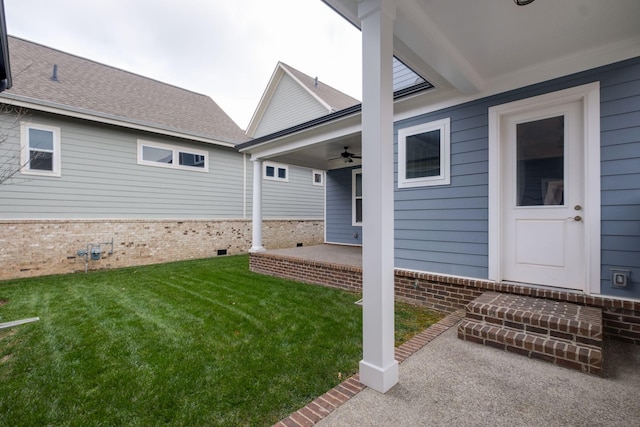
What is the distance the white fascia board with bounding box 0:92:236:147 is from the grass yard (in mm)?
3879

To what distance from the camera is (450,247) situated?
3740mm

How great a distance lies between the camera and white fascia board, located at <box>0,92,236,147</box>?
598 cm

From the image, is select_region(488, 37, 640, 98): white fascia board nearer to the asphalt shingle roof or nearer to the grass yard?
the grass yard

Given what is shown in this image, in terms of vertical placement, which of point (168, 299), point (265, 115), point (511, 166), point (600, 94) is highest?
point (265, 115)

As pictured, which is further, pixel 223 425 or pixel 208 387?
pixel 208 387

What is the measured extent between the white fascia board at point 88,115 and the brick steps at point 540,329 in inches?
334

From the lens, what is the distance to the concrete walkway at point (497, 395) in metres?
1.67

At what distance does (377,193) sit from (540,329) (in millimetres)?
1925

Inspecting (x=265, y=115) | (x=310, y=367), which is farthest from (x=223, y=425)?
(x=265, y=115)

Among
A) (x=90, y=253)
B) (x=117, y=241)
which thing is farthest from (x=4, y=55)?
(x=117, y=241)

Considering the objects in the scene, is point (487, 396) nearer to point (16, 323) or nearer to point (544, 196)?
point (544, 196)

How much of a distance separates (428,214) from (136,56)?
15.9 m

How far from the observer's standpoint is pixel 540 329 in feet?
8.04

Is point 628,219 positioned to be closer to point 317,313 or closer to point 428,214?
point 428,214
